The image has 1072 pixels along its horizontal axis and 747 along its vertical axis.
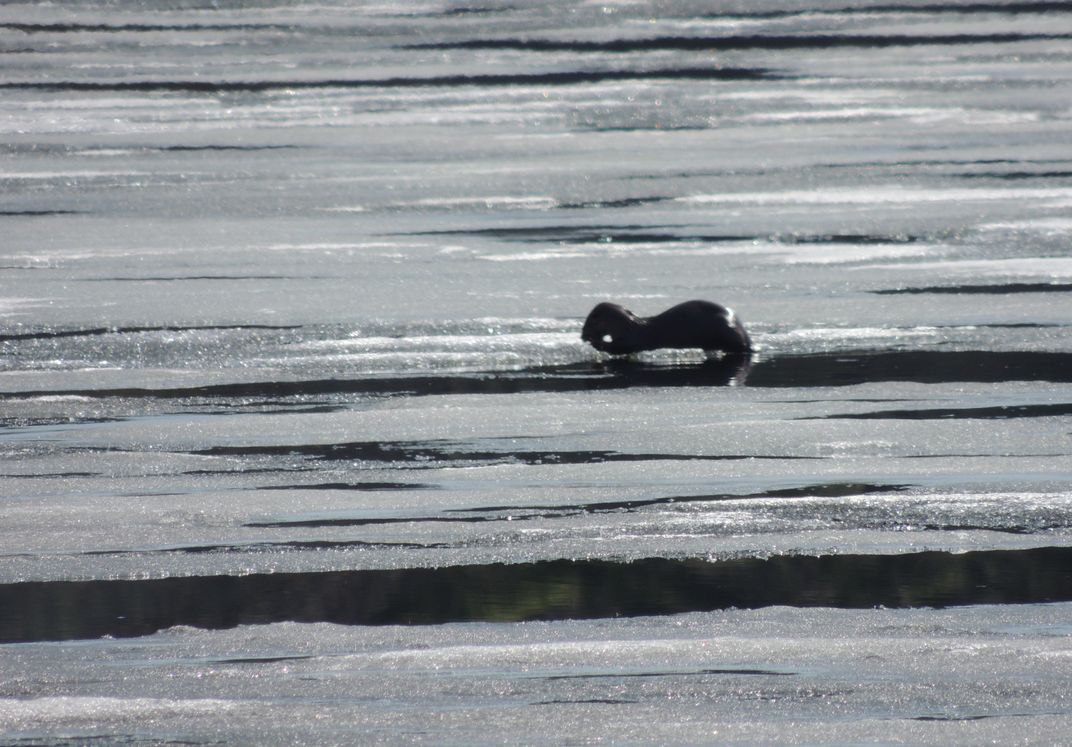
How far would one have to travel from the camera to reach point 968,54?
26.5 metres

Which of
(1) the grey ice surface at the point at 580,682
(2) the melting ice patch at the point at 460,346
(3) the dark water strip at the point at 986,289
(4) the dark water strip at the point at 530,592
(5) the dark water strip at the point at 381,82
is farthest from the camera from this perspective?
(5) the dark water strip at the point at 381,82

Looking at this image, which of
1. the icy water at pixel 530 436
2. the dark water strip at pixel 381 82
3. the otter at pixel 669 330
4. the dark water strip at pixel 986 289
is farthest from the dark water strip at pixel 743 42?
the otter at pixel 669 330

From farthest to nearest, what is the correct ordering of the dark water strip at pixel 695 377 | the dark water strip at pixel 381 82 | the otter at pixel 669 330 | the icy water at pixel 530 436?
the dark water strip at pixel 381 82
the otter at pixel 669 330
the dark water strip at pixel 695 377
the icy water at pixel 530 436

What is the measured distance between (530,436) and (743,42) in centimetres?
2117

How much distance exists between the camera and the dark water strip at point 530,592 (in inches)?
229

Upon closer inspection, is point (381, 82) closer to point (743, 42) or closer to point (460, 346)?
point (743, 42)

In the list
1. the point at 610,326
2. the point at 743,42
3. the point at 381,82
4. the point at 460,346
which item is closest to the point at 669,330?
the point at 610,326

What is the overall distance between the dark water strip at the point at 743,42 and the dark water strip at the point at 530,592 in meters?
21.8

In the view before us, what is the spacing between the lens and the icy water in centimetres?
523

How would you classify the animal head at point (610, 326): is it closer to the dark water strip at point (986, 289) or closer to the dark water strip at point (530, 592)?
the dark water strip at point (986, 289)

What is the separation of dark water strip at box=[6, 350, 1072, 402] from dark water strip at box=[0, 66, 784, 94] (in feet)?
47.1

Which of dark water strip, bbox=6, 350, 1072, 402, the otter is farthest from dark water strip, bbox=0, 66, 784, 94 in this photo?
dark water strip, bbox=6, 350, 1072, 402

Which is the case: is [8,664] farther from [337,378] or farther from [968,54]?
[968,54]

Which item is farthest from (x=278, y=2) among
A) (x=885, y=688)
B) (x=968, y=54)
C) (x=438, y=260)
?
(x=885, y=688)
